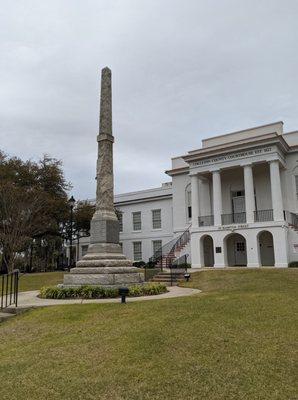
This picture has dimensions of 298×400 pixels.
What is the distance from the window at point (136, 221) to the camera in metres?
39.3

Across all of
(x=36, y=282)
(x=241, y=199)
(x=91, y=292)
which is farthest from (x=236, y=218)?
(x=91, y=292)

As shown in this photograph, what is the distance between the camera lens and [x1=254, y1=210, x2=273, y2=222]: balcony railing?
2670 centimetres

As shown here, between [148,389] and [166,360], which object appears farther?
[166,360]

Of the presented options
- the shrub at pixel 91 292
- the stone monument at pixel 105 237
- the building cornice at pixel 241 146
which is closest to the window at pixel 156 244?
the building cornice at pixel 241 146

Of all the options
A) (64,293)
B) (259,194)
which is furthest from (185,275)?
(259,194)

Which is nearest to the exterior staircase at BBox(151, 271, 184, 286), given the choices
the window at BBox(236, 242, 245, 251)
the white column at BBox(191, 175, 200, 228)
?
the white column at BBox(191, 175, 200, 228)

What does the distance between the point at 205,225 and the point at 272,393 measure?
25.4 meters

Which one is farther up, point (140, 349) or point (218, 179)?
point (218, 179)

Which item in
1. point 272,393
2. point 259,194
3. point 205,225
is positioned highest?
point 259,194

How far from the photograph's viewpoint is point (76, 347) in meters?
6.52

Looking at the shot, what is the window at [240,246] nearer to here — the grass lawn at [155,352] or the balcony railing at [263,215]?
the balcony railing at [263,215]

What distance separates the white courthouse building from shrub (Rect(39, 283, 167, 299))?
14048 millimetres

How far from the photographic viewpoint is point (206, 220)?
30016mm

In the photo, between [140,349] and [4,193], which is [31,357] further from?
[4,193]
